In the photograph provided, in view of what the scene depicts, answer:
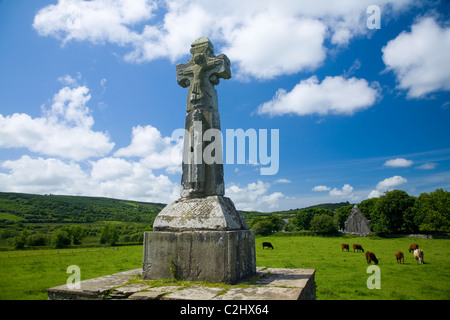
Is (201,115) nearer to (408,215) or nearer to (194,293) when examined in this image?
(194,293)

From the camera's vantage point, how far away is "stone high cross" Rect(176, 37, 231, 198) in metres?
5.67

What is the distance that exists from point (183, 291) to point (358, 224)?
50924 millimetres

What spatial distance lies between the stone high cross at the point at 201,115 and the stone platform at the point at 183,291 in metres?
1.86

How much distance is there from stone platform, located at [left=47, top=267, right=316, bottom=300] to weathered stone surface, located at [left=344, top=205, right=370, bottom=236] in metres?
48.7

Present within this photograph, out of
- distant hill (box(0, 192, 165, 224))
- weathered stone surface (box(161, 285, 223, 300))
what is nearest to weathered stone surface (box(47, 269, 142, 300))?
weathered stone surface (box(161, 285, 223, 300))

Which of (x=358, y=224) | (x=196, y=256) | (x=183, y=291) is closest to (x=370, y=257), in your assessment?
(x=196, y=256)

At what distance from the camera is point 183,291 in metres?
4.09

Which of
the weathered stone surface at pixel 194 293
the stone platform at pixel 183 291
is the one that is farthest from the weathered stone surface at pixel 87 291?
the weathered stone surface at pixel 194 293

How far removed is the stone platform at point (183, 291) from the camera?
3.81 metres

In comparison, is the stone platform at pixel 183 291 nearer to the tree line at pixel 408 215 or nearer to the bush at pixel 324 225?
the tree line at pixel 408 215
